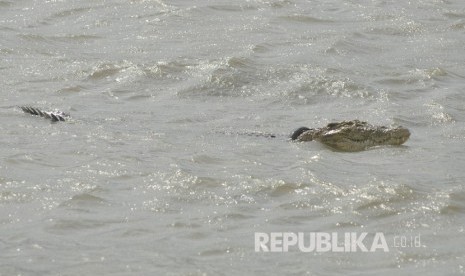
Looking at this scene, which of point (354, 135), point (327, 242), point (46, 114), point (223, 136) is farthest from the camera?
point (46, 114)

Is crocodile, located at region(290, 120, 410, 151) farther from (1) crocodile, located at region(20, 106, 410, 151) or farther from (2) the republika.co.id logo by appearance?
(2) the republika.co.id logo

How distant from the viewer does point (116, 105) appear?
12.2 meters

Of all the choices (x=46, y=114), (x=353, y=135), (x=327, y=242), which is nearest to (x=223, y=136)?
(x=353, y=135)

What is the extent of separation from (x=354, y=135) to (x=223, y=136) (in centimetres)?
119

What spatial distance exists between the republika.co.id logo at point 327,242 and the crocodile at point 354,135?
2.76 meters

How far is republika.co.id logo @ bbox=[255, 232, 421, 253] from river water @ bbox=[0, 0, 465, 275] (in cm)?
5

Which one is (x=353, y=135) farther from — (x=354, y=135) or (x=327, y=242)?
(x=327, y=242)

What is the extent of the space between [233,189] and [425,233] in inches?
63.7

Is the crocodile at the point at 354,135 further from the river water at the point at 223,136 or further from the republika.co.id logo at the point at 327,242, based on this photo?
the republika.co.id logo at the point at 327,242

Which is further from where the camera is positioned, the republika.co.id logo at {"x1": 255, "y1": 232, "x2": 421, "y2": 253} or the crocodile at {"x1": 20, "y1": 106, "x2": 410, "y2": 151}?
the crocodile at {"x1": 20, "y1": 106, "x2": 410, "y2": 151}

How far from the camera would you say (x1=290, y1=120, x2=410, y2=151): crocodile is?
34.6ft

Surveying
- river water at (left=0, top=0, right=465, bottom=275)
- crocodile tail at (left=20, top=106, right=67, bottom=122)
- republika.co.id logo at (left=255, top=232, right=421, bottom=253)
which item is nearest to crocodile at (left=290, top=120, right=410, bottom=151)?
river water at (left=0, top=0, right=465, bottom=275)

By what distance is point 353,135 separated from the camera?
10.6m

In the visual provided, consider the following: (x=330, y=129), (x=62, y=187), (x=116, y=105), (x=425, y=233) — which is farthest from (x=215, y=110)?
(x=425, y=233)
